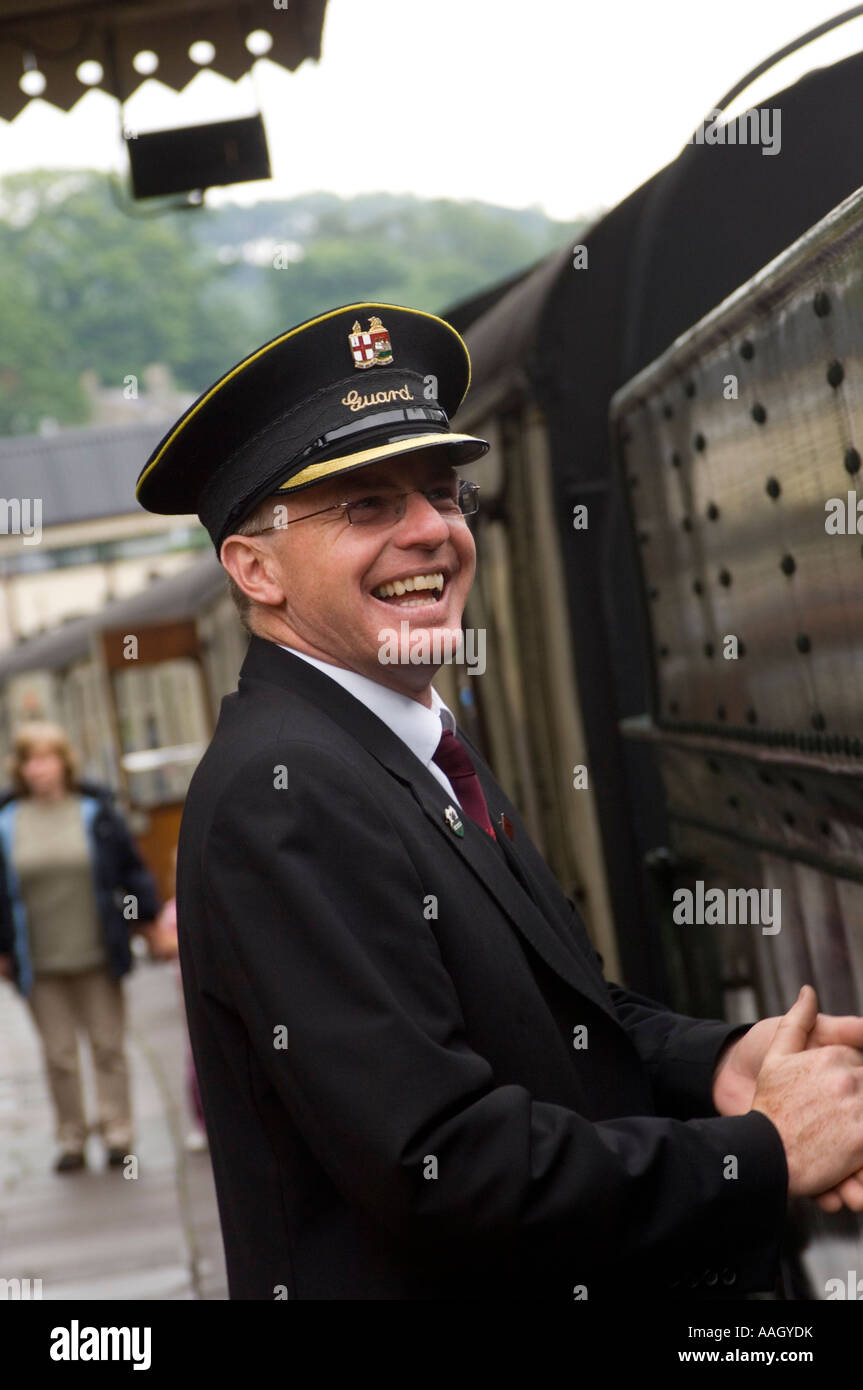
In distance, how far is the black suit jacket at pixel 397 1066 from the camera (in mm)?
1789

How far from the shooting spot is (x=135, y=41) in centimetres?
567

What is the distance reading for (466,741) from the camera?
2.40 meters

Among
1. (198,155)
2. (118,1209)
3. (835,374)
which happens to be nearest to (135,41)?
(198,155)

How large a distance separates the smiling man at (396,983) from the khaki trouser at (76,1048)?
6099 millimetres

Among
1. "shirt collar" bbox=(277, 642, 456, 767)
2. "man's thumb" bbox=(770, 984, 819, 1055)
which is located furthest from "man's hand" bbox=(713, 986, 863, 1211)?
"shirt collar" bbox=(277, 642, 456, 767)

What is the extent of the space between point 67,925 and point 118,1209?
1523 mm

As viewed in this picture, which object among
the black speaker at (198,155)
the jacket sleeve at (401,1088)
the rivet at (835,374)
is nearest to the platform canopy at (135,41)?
the black speaker at (198,155)

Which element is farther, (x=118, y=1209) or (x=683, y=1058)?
(x=118, y=1209)

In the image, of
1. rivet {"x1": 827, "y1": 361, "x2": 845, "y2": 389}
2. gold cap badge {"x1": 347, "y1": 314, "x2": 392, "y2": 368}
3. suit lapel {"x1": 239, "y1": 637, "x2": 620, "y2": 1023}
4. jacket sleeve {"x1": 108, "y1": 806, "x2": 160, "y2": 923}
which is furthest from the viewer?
jacket sleeve {"x1": 108, "y1": 806, "x2": 160, "y2": 923}

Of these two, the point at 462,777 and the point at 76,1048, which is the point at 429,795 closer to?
the point at 462,777

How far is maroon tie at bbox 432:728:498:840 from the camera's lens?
224 centimetres

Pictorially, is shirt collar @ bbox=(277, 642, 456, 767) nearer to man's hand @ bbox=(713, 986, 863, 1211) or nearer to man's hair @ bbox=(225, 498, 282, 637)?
man's hair @ bbox=(225, 498, 282, 637)
